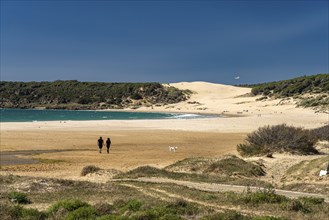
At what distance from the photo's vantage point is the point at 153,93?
137 meters

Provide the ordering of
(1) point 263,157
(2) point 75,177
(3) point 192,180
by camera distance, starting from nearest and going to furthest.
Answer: (3) point 192,180
(2) point 75,177
(1) point 263,157

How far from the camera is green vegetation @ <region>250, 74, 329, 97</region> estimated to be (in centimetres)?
9989

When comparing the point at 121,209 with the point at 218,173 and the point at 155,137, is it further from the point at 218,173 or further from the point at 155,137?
the point at 155,137

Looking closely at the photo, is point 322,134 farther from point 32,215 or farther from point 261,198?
point 32,215

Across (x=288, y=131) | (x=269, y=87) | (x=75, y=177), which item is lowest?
(x=75, y=177)

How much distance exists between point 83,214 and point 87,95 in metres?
134

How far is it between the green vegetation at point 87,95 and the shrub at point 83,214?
4379 inches

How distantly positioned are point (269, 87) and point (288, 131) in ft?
309

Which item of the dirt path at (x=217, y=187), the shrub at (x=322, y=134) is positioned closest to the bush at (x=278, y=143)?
the shrub at (x=322, y=134)

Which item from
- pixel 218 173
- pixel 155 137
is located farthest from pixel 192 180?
pixel 155 137

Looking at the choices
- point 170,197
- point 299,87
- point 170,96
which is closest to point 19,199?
point 170,197

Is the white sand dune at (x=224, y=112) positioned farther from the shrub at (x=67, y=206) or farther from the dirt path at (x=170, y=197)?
the shrub at (x=67, y=206)

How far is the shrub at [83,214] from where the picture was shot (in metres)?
9.84

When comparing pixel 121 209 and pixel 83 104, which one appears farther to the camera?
pixel 83 104
